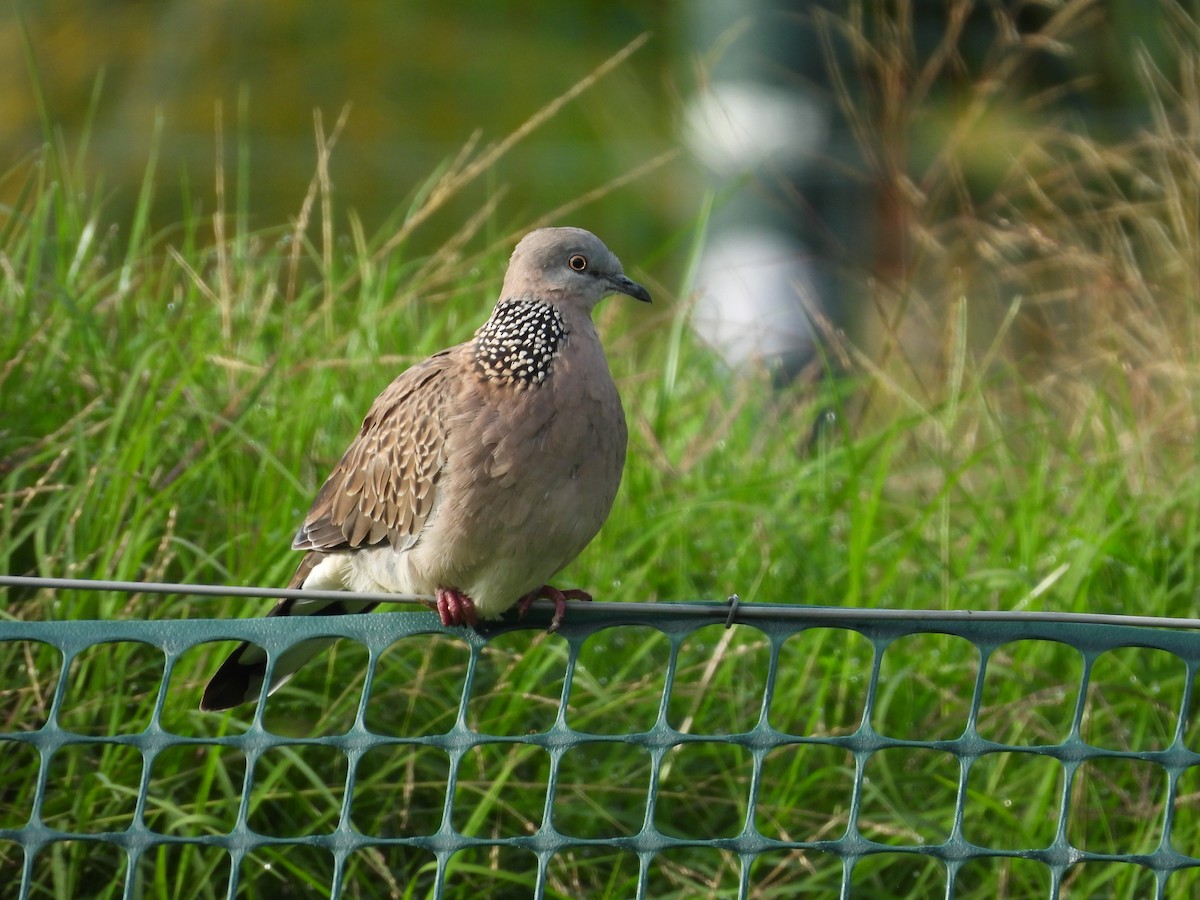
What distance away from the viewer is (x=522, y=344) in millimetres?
2828

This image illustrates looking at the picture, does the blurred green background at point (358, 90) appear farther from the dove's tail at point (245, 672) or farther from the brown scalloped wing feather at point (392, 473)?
the dove's tail at point (245, 672)

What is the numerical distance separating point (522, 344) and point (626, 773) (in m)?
1.09

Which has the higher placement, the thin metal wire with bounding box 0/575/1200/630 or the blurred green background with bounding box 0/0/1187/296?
the blurred green background with bounding box 0/0/1187/296

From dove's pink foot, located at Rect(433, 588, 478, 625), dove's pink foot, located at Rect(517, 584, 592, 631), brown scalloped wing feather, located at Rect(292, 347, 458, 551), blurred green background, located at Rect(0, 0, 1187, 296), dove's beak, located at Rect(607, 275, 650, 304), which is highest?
blurred green background, located at Rect(0, 0, 1187, 296)

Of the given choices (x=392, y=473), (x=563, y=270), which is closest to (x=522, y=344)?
(x=563, y=270)

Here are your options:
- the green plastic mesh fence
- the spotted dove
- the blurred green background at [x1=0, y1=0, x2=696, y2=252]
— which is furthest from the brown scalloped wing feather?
the blurred green background at [x1=0, y1=0, x2=696, y2=252]

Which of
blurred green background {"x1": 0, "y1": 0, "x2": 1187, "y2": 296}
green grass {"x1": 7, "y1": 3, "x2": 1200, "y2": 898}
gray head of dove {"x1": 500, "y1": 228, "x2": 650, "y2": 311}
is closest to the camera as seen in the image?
gray head of dove {"x1": 500, "y1": 228, "x2": 650, "y2": 311}

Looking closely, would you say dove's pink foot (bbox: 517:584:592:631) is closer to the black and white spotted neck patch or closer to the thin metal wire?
the black and white spotted neck patch

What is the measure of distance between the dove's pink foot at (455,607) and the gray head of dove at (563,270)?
0.58 metres

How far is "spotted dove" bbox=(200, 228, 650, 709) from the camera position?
8.91 feet

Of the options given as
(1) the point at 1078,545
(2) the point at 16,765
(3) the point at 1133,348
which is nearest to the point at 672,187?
(3) the point at 1133,348

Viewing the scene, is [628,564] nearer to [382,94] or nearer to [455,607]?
[455,607]

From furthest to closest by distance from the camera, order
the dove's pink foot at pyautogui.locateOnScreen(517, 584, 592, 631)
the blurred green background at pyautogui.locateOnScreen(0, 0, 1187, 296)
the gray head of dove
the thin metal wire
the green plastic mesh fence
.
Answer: the blurred green background at pyautogui.locateOnScreen(0, 0, 1187, 296), the green plastic mesh fence, the gray head of dove, the dove's pink foot at pyautogui.locateOnScreen(517, 584, 592, 631), the thin metal wire

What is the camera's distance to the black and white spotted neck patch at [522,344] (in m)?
2.79
